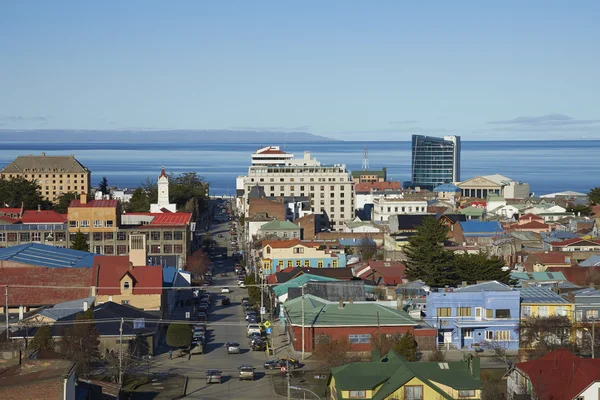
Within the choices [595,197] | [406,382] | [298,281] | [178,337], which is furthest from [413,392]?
[595,197]

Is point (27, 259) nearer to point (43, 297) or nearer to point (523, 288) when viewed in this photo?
point (43, 297)

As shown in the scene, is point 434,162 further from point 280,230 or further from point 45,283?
point 45,283

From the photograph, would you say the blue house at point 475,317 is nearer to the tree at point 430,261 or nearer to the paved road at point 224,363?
the paved road at point 224,363

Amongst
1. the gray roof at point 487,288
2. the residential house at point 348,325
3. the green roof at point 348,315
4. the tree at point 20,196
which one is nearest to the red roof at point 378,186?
the tree at point 20,196

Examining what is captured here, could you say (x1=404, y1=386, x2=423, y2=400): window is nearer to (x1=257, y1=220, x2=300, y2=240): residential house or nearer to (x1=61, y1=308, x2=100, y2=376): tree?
(x1=61, y1=308, x2=100, y2=376): tree

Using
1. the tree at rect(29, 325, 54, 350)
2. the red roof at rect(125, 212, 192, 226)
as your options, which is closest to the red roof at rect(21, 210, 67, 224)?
the red roof at rect(125, 212, 192, 226)

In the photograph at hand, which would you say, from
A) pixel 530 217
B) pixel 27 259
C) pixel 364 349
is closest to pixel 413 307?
pixel 364 349
